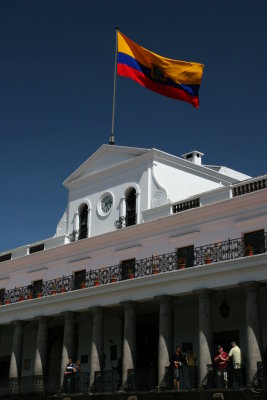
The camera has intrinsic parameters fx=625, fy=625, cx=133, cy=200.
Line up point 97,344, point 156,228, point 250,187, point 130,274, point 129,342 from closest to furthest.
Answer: point 250,187, point 129,342, point 97,344, point 130,274, point 156,228

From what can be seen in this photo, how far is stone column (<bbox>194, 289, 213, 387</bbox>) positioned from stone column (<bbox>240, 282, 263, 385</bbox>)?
1.74 metres

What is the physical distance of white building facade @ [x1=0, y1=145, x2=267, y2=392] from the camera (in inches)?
949

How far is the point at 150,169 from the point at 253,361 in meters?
11.9

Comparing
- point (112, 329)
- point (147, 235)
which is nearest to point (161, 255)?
point (147, 235)

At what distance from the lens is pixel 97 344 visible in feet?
90.5

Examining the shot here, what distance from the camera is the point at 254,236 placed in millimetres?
24703

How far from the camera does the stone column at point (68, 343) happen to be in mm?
28469

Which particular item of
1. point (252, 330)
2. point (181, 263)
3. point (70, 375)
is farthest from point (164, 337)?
point (70, 375)

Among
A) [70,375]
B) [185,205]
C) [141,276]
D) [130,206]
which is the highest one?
[130,206]

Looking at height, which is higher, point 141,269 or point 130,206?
point 130,206

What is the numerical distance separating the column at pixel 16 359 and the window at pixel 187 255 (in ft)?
33.3

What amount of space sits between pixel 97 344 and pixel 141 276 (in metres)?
3.63

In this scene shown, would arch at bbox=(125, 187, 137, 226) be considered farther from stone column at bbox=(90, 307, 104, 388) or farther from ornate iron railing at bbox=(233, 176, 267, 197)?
ornate iron railing at bbox=(233, 176, 267, 197)

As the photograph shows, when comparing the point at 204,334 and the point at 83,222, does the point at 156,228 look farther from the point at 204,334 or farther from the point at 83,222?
the point at 83,222
